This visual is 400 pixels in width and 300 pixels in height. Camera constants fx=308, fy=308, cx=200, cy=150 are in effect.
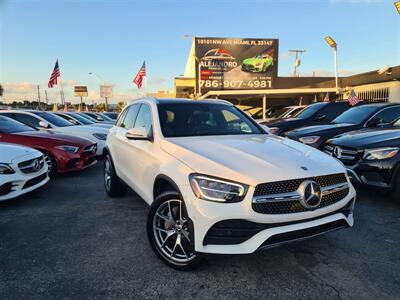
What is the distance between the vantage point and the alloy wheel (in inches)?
113

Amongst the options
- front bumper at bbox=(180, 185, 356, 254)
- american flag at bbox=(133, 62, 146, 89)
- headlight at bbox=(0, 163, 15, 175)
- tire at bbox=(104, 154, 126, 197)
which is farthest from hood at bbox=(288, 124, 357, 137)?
american flag at bbox=(133, 62, 146, 89)

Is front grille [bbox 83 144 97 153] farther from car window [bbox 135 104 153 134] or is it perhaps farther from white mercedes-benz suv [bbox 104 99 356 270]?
white mercedes-benz suv [bbox 104 99 356 270]

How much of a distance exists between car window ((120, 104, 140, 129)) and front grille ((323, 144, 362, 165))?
342 centimetres

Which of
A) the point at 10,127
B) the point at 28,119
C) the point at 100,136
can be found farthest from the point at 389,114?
the point at 28,119

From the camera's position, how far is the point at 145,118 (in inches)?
167

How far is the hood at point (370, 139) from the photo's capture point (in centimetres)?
468

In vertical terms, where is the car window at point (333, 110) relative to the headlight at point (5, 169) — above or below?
above

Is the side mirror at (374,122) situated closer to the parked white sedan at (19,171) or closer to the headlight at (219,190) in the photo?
the headlight at (219,190)

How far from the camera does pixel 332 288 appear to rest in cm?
264

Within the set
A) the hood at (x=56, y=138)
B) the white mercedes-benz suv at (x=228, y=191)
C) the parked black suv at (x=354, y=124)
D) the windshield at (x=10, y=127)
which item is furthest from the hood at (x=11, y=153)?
the parked black suv at (x=354, y=124)

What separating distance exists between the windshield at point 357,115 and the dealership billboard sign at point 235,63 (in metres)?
31.1

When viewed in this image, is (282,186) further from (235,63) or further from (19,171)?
(235,63)

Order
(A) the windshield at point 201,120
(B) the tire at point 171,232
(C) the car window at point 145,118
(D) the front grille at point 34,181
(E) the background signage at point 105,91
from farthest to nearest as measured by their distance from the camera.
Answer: (E) the background signage at point 105,91, (D) the front grille at point 34,181, (C) the car window at point 145,118, (A) the windshield at point 201,120, (B) the tire at point 171,232

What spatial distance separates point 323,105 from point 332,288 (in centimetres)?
847
